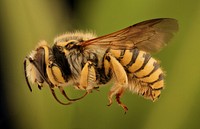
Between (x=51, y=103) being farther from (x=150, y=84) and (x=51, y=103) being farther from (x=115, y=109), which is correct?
(x=150, y=84)

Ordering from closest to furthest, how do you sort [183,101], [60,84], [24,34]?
1. [60,84]
2. [183,101]
3. [24,34]

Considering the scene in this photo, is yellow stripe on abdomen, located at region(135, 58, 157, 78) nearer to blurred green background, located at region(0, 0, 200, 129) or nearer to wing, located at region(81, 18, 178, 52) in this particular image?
wing, located at region(81, 18, 178, 52)

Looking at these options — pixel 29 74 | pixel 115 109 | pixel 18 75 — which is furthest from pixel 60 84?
pixel 18 75

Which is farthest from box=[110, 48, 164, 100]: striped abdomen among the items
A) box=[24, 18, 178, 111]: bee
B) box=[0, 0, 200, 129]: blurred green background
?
box=[0, 0, 200, 129]: blurred green background

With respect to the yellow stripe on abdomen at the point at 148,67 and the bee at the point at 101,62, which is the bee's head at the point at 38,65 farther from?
the yellow stripe on abdomen at the point at 148,67

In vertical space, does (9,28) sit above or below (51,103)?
above

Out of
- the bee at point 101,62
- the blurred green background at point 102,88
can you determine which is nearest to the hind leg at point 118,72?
the bee at point 101,62
